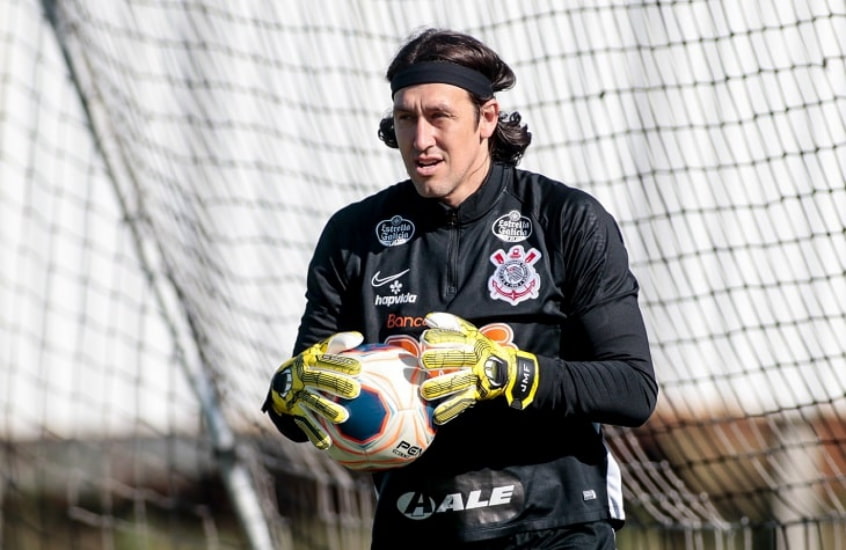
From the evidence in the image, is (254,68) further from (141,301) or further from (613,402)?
(613,402)

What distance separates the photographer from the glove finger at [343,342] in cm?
257

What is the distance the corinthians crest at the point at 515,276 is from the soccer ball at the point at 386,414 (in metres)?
0.22

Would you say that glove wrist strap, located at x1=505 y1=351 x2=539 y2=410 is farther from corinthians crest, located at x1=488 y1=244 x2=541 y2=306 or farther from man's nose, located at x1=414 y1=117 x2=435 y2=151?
man's nose, located at x1=414 y1=117 x2=435 y2=151

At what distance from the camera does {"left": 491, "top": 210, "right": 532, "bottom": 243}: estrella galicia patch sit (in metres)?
2.65

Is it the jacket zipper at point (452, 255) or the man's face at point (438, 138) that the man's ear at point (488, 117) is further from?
the jacket zipper at point (452, 255)

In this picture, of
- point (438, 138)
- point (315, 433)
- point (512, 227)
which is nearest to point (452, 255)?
point (512, 227)

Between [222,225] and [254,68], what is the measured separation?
580 millimetres

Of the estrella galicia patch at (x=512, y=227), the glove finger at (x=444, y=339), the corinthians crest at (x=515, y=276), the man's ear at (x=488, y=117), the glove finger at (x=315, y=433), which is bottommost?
the glove finger at (x=315, y=433)

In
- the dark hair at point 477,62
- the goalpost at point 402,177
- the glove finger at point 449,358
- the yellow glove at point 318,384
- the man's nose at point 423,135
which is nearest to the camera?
the glove finger at point 449,358

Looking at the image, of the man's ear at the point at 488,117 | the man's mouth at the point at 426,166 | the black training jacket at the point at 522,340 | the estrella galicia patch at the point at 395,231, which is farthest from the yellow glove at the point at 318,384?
the man's ear at the point at 488,117

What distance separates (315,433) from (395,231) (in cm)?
46

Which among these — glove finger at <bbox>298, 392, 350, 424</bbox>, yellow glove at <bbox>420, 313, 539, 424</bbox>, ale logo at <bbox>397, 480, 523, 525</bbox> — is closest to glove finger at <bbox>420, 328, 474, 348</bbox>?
yellow glove at <bbox>420, 313, 539, 424</bbox>

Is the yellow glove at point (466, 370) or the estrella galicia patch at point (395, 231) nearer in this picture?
the yellow glove at point (466, 370)

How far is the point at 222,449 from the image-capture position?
4727 millimetres
